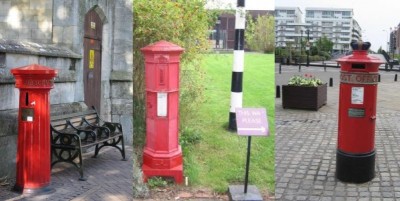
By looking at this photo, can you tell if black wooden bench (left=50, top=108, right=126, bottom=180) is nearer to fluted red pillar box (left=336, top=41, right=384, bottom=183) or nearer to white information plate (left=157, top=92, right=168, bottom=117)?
white information plate (left=157, top=92, right=168, bottom=117)

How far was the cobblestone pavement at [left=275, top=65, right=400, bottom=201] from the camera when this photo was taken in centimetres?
460

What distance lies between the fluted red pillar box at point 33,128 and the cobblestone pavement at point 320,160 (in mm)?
2363

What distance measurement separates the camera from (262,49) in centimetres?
376

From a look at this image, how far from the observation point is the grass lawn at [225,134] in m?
Result: 3.75

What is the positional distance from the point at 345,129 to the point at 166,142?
7.13 ft

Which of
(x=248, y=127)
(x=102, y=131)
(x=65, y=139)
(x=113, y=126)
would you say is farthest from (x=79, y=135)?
(x=248, y=127)

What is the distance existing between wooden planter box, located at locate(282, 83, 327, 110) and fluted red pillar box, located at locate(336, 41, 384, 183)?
15.3 ft

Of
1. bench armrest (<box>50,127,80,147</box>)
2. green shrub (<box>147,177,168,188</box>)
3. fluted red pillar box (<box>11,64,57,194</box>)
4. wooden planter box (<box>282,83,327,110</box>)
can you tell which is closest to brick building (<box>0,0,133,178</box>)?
bench armrest (<box>50,127,80,147</box>)

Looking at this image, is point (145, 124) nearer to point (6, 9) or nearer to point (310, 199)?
point (310, 199)

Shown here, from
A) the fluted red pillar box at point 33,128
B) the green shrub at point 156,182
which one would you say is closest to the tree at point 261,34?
the green shrub at point 156,182

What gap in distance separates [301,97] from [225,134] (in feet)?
20.2

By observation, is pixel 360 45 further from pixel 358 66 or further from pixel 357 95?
pixel 357 95

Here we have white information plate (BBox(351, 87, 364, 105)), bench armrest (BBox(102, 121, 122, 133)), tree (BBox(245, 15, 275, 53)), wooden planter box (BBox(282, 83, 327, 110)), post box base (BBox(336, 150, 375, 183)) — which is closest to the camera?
tree (BBox(245, 15, 275, 53))

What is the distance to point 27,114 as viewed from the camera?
443cm
